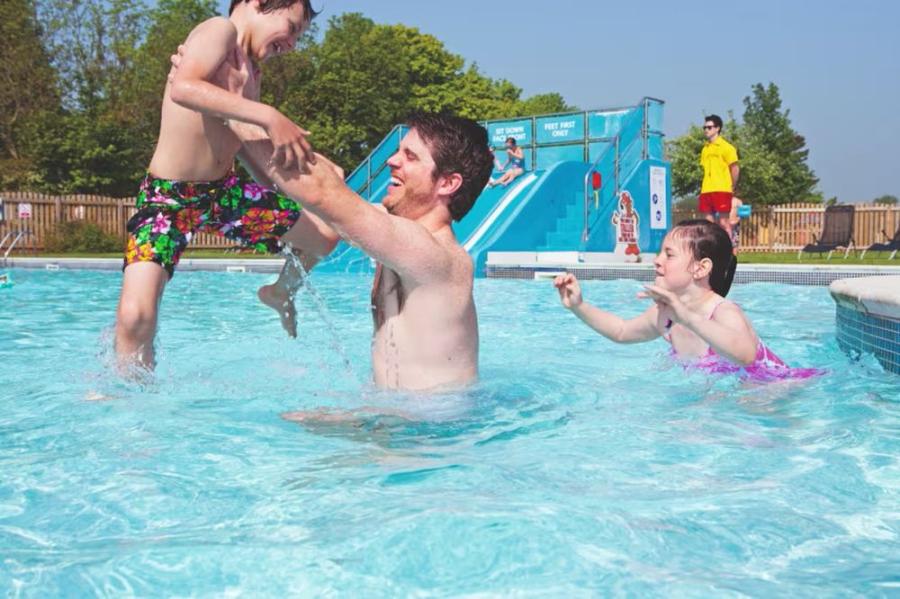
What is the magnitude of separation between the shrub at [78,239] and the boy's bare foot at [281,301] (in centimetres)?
2104

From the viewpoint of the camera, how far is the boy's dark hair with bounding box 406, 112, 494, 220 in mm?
2705

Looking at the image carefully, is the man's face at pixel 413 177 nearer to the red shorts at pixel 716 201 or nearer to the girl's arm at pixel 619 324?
the girl's arm at pixel 619 324

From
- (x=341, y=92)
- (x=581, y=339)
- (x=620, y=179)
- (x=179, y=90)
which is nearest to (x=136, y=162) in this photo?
(x=341, y=92)

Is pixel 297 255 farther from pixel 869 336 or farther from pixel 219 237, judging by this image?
pixel 219 237

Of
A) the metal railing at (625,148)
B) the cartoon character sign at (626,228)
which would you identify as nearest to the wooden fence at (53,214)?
the metal railing at (625,148)

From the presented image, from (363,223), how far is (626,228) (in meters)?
13.8

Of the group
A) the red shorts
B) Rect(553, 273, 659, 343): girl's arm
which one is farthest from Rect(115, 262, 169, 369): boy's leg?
the red shorts

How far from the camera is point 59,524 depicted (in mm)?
1979

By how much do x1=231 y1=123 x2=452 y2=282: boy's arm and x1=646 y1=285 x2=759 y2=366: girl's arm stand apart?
3.18ft

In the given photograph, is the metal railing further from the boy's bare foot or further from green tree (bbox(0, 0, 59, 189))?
green tree (bbox(0, 0, 59, 189))

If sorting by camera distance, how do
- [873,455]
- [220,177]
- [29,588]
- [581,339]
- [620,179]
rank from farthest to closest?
1. [620,179]
2. [581,339]
3. [220,177]
4. [873,455]
5. [29,588]

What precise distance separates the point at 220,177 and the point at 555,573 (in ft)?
7.26

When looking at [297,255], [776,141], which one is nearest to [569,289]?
[297,255]

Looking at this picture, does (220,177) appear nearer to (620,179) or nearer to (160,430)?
(160,430)
